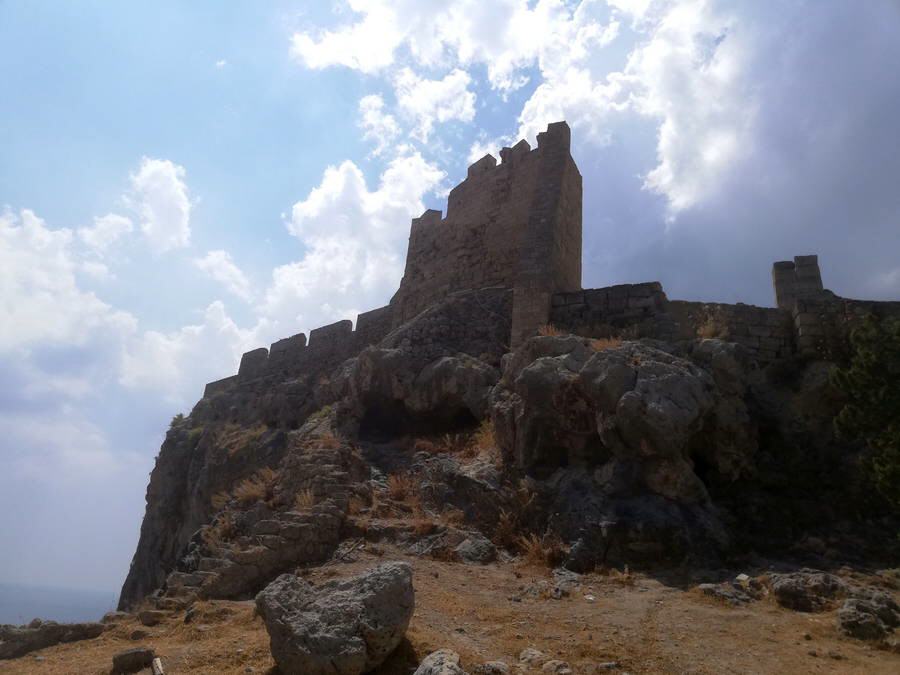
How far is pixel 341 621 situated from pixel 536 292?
886 centimetres

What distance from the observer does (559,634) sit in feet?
20.3

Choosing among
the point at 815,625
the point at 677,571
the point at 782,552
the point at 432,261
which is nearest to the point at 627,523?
the point at 677,571

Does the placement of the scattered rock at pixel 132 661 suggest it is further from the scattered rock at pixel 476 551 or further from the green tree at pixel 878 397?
the green tree at pixel 878 397

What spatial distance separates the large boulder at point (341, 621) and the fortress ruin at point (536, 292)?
7.39m

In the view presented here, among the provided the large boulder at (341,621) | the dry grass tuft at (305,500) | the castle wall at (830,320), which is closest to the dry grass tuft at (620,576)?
the large boulder at (341,621)

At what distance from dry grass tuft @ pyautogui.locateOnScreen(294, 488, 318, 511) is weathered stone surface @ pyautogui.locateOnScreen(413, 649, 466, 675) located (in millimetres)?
5020

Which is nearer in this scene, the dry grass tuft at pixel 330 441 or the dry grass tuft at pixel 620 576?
the dry grass tuft at pixel 620 576

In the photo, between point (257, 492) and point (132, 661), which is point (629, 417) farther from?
point (257, 492)

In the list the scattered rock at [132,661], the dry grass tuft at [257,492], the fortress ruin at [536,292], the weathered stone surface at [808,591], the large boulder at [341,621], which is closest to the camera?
the large boulder at [341,621]

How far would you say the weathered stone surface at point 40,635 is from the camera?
25.9 ft

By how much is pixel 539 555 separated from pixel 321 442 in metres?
5.05

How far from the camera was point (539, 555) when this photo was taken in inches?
339

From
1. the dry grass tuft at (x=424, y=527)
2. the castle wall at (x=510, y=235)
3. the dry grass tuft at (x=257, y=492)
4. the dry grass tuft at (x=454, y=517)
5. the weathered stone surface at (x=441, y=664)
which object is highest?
the castle wall at (x=510, y=235)

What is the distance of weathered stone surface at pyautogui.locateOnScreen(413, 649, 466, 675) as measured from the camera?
4.89 m
